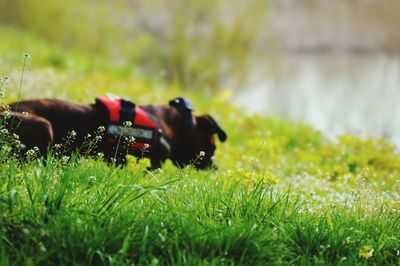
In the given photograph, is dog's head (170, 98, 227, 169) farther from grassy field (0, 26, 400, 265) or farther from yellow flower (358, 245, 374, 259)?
yellow flower (358, 245, 374, 259)

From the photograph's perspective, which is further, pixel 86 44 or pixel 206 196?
pixel 86 44

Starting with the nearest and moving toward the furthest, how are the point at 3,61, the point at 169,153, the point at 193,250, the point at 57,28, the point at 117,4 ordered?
the point at 193,250, the point at 169,153, the point at 3,61, the point at 117,4, the point at 57,28

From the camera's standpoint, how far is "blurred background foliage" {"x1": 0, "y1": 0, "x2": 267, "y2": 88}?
17.6 metres

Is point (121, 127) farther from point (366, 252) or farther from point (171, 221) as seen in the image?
point (366, 252)

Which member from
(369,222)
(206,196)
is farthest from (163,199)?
(369,222)

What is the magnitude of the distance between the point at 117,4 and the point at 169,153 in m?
12.8

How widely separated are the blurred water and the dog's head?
446cm

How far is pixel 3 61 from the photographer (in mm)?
12406

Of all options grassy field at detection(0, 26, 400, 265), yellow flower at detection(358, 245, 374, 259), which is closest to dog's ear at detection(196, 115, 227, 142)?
grassy field at detection(0, 26, 400, 265)

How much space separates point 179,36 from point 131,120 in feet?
40.8

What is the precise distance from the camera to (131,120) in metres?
5.63

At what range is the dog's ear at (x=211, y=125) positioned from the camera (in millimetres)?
6251

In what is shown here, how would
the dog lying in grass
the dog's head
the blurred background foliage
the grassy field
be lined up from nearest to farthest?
the grassy field
the dog lying in grass
the dog's head
the blurred background foliage

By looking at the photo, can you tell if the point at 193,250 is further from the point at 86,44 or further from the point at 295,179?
the point at 86,44
